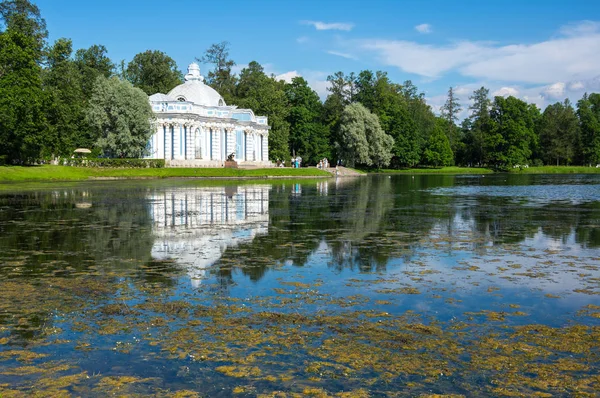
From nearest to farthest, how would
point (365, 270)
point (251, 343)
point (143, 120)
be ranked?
point (251, 343) → point (365, 270) → point (143, 120)

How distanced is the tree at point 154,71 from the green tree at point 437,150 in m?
51.2

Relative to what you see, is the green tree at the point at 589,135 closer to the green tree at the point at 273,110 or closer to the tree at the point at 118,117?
the green tree at the point at 273,110

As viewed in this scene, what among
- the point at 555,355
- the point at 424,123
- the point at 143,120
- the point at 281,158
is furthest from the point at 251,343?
the point at 424,123

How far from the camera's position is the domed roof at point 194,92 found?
259ft

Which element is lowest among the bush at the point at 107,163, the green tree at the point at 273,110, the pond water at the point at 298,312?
the pond water at the point at 298,312

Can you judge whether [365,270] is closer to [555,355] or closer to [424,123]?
[555,355]

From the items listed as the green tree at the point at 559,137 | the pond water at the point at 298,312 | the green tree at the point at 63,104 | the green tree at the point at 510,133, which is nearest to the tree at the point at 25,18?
the green tree at the point at 63,104

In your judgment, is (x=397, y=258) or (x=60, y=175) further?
(x=60, y=175)

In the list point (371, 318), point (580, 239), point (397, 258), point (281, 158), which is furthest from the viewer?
point (281, 158)

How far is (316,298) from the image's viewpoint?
9.57 m

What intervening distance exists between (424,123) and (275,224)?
106 metres

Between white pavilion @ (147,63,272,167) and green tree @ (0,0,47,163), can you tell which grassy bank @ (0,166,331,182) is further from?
white pavilion @ (147,63,272,167)

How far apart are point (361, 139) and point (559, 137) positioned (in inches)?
2178

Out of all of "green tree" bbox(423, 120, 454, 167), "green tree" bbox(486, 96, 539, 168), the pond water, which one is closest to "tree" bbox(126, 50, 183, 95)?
"green tree" bbox(423, 120, 454, 167)
